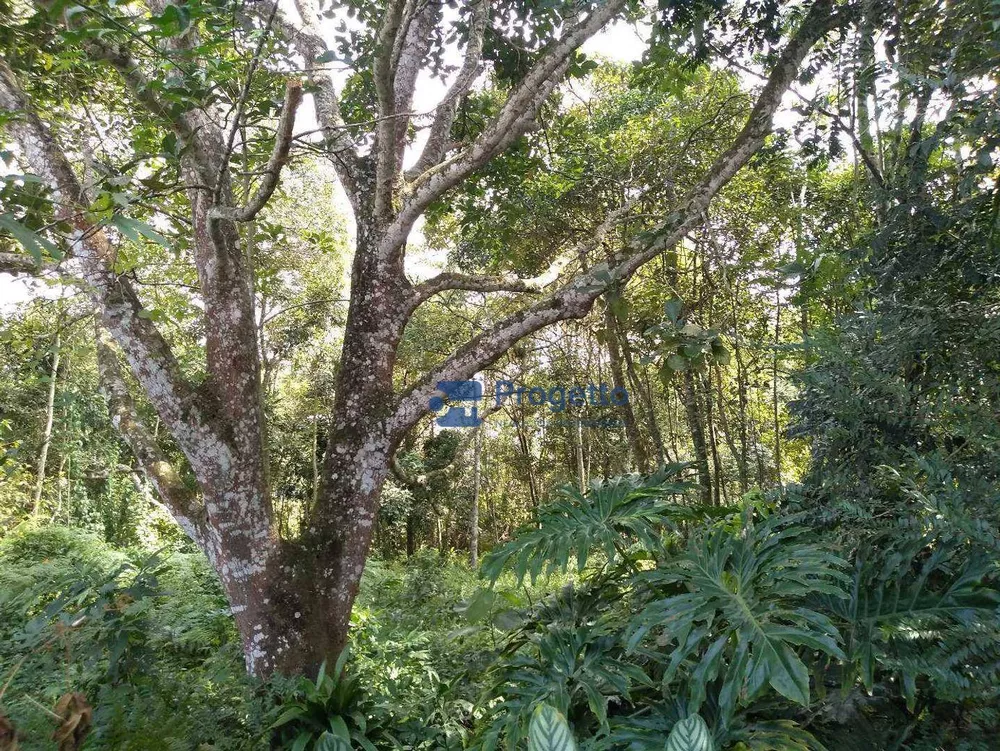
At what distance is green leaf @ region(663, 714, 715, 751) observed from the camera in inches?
44.1

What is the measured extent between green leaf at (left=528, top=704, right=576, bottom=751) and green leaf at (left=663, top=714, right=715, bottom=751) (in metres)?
0.20

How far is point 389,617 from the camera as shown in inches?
164

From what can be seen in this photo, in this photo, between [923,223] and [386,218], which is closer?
[923,223]

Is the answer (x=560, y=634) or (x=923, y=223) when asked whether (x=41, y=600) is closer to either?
(x=560, y=634)

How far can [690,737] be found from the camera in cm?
113

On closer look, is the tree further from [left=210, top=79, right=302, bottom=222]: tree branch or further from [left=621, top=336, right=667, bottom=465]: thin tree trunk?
[left=621, top=336, right=667, bottom=465]: thin tree trunk

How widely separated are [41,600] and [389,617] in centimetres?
253

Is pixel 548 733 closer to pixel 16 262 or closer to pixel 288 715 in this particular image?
pixel 288 715

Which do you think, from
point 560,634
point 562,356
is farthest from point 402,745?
point 562,356

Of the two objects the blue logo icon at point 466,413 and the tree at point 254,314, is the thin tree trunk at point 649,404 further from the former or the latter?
the tree at point 254,314

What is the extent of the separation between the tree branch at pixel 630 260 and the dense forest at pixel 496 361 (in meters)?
0.01

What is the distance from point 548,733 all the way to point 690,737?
0.93ft

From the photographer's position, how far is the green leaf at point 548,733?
3.75 ft

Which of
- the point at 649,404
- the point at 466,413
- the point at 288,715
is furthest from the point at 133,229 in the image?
the point at 466,413
